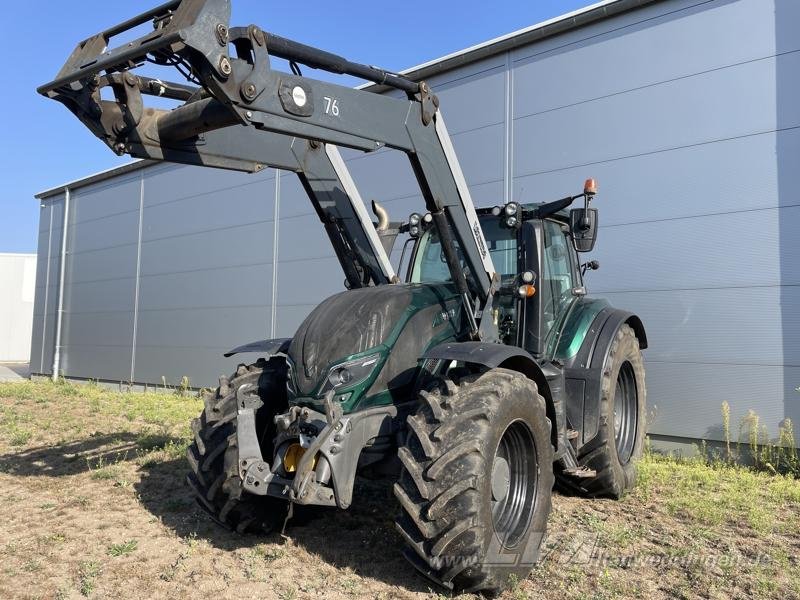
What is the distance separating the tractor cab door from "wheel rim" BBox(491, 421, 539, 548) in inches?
44.3

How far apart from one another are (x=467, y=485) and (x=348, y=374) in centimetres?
100

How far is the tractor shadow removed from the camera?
12.9 feet

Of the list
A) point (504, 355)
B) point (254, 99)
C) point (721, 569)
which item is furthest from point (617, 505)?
point (254, 99)

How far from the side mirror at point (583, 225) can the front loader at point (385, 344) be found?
0.06ft

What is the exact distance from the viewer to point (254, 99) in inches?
128

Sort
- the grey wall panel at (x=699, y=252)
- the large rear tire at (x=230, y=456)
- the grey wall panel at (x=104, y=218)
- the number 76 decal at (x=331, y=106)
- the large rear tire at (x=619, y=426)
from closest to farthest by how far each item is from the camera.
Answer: the number 76 decal at (x=331, y=106), the large rear tire at (x=230, y=456), the large rear tire at (x=619, y=426), the grey wall panel at (x=699, y=252), the grey wall panel at (x=104, y=218)

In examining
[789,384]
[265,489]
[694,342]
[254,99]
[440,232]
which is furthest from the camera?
[694,342]

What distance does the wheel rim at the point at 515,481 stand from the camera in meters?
3.88

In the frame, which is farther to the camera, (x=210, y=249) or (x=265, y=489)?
(x=210, y=249)

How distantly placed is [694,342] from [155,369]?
39.6 ft

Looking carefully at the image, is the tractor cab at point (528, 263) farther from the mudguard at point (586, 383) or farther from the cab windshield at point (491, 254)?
the mudguard at point (586, 383)

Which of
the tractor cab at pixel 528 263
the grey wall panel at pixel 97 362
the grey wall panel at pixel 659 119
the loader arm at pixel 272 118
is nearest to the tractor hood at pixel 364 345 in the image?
the loader arm at pixel 272 118

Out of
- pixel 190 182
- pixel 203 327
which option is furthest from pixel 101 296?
pixel 203 327

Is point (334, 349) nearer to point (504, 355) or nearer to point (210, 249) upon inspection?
point (504, 355)
